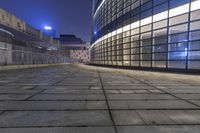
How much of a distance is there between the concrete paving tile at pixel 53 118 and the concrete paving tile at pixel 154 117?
2.65 feet

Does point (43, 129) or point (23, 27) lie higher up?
point (23, 27)

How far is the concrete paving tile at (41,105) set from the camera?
14.3ft

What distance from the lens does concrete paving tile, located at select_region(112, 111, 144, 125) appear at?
3424mm

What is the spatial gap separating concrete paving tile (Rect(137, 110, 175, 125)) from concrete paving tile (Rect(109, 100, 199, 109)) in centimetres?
41

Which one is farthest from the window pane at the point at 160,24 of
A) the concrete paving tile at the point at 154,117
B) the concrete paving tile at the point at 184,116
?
the concrete paving tile at the point at 154,117

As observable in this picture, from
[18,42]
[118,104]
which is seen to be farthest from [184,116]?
[18,42]

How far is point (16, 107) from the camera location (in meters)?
4.39

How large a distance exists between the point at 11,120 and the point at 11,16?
36.6 metres

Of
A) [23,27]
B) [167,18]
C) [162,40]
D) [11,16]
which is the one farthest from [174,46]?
[23,27]

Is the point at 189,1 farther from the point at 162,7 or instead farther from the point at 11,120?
the point at 11,120

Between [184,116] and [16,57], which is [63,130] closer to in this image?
[184,116]

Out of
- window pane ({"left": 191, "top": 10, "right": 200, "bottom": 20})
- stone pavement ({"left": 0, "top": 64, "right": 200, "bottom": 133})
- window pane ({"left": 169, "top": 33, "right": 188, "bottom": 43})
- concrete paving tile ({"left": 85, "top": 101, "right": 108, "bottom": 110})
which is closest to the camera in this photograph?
stone pavement ({"left": 0, "top": 64, "right": 200, "bottom": 133})

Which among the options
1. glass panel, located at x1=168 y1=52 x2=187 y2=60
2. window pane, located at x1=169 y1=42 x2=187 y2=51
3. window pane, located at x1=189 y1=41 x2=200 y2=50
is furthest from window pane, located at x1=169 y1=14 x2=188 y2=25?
glass panel, located at x1=168 y1=52 x2=187 y2=60

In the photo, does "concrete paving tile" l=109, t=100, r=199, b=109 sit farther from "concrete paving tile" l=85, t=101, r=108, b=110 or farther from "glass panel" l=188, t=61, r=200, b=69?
"glass panel" l=188, t=61, r=200, b=69
